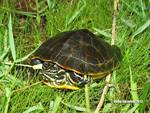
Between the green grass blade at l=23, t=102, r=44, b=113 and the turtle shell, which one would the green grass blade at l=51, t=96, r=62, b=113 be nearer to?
the green grass blade at l=23, t=102, r=44, b=113

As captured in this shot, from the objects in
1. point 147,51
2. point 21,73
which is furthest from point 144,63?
point 21,73

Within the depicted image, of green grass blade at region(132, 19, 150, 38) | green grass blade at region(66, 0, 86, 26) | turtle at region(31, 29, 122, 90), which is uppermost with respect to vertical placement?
green grass blade at region(66, 0, 86, 26)

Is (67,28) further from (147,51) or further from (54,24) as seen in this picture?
(147,51)

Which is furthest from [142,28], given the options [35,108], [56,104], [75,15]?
[35,108]

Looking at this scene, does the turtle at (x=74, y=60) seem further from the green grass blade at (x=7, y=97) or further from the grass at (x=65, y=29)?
the green grass blade at (x=7, y=97)

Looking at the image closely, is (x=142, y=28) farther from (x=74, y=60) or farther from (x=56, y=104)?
(x=56, y=104)

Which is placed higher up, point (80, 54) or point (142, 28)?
point (142, 28)

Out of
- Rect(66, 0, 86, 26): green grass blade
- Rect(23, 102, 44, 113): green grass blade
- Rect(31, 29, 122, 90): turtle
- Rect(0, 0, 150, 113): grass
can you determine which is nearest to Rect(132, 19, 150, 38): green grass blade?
Rect(0, 0, 150, 113): grass
